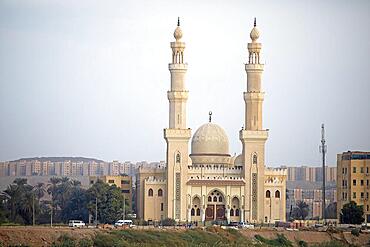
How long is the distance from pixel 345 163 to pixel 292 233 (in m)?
21.5

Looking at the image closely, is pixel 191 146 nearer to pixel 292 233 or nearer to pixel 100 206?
pixel 100 206

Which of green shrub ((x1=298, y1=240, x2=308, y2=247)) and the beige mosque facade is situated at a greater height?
the beige mosque facade

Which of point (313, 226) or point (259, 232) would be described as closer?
point (259, 232)

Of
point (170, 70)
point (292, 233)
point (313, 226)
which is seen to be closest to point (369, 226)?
point (313, 226)

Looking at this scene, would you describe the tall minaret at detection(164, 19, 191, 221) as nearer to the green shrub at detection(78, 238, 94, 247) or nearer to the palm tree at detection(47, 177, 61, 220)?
the palm tree at detection(47, 177, 61, 220)

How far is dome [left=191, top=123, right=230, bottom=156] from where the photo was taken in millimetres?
112500

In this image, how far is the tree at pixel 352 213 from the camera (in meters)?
107

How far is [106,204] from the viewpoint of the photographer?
10669 cm

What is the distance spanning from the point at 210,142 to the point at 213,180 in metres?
5.20

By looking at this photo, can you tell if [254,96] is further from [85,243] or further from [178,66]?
[85,243]

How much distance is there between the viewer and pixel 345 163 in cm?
11419

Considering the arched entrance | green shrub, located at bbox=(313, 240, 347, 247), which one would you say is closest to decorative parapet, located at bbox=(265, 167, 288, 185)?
the arched entrance

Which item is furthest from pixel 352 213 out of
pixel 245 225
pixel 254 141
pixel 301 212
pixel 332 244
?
pixel 301 212

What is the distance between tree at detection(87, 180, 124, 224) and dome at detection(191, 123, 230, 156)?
29.6 ft
